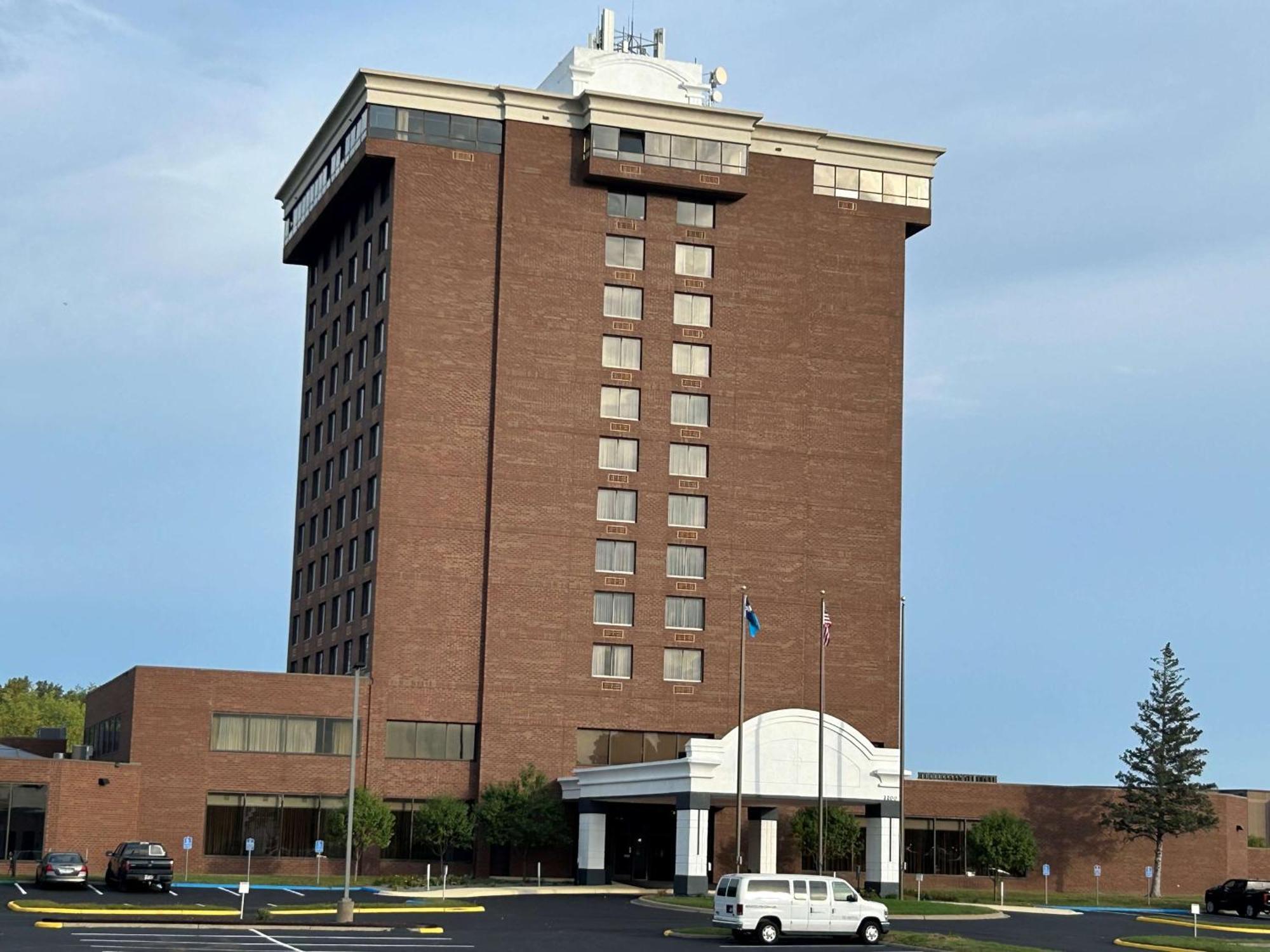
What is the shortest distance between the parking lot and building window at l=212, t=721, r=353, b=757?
1245 cm

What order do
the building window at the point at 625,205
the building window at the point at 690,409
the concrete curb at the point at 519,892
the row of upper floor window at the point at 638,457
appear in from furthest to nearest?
the building window at the point at 625,205 < the building window at the point at 690,409 < the row of upper floor window at the point at 638,457 < the concrete curb at the point at 519,892

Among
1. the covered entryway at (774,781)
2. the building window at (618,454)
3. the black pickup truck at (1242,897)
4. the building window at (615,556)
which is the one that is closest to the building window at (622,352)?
the building window at (618,454)

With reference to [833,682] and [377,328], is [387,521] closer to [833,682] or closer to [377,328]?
[377,328]

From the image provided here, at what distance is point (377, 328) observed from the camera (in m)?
98.2

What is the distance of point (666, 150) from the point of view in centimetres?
9856

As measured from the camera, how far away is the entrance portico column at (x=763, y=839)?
92.3 meters

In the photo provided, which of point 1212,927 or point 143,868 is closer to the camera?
point 143,868

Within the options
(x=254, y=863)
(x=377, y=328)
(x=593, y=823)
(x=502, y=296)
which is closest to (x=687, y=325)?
(x=502, y=296)

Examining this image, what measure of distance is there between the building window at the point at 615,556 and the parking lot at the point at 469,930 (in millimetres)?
21889

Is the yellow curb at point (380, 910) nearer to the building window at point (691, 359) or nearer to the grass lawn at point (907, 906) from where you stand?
the grass lawn at point (907, 906)

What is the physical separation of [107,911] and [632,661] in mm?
40332

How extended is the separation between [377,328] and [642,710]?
81.4ft

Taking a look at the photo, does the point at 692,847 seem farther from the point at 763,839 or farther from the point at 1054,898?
the point at 1054,898

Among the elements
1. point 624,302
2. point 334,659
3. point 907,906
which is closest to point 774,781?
point 907,906
